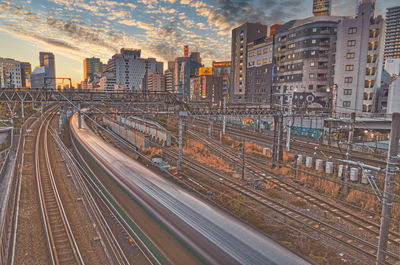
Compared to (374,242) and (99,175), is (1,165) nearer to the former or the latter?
(99,175)

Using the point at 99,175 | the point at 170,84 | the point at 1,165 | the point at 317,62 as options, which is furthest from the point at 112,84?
the point at 99,175

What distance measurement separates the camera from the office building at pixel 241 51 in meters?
69.6

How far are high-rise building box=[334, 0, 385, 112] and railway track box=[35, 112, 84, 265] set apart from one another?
42268 mm

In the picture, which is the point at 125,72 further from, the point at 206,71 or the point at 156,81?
the point at 206,71

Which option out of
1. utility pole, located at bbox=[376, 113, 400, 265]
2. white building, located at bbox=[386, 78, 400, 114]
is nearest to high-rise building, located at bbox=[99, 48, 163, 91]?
white building, located at bbox=[386, 78, 400, 114]

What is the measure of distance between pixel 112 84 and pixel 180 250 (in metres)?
155

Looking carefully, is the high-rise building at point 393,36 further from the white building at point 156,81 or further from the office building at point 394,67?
the white building at point 156,81

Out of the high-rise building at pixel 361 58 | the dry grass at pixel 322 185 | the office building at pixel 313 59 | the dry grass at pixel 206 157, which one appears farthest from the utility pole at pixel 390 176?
the office building at pixel 313 59

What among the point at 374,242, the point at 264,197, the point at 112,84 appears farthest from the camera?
the point at 112,84

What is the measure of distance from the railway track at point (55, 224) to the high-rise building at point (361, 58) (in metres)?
42.3

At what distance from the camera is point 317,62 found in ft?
156

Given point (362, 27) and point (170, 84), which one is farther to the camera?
point (170, 84)

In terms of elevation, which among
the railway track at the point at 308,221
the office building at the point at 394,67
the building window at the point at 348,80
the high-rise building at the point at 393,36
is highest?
the high-rise building at the point at 393,36

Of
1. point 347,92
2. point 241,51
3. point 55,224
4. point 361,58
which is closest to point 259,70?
point 241,51
